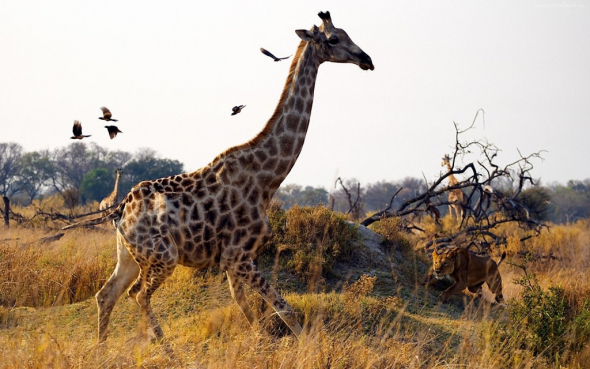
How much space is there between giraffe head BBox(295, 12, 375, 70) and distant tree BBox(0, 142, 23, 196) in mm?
A: 38586

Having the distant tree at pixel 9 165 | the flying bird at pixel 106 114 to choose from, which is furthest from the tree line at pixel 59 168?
the flying bird at pixel 106 114

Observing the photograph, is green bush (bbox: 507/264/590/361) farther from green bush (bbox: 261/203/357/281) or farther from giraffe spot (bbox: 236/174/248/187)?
giraffe spot (bbox: 236/174/248/187)

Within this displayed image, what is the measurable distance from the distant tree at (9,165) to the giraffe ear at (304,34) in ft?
127

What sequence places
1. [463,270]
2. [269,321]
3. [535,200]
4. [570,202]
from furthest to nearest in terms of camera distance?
[570,202] < [535,200] < [463,270] < [269,321]

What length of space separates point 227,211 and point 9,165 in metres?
41.7

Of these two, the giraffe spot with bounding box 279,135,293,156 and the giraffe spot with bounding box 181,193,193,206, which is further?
the giraffe spot with bounding box 279,135,293,156

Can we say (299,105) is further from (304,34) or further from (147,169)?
(147,169)

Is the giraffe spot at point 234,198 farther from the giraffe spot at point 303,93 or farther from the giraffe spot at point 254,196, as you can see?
the giraffe spot at point 303,93

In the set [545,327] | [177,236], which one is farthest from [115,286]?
[545,327]

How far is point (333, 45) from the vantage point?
618cm

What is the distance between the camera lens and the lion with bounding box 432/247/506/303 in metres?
8.61

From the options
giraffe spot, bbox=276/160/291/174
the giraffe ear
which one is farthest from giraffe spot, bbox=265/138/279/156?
the giraffe ear

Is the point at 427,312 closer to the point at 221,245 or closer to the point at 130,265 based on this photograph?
the point at 221,245

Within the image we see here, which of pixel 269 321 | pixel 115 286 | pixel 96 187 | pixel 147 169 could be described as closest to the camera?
pixel 115 286
